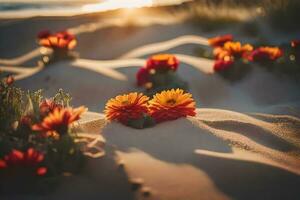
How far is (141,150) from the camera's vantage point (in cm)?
346

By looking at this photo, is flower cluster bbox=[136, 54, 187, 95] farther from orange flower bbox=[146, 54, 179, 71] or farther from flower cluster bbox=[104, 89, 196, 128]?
flower cluster bbox=[104, 89, 196, 128]

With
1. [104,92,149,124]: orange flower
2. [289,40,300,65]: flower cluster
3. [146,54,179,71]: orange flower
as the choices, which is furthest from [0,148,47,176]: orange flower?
[289,40,300,65]: flower cluster

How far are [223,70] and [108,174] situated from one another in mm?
4333

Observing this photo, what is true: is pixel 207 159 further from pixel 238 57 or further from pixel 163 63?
pixel 238 57

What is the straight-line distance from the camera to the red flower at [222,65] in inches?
283

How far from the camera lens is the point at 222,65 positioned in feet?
23.7

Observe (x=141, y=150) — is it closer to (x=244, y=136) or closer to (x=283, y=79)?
(x=244, y=136)

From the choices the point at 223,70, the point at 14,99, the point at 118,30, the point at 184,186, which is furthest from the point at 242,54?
the point at 118,30

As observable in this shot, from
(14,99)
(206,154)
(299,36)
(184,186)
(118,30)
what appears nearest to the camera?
(184,186)

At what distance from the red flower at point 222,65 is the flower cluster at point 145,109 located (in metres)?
3.28

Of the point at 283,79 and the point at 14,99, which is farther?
the point at 283,79

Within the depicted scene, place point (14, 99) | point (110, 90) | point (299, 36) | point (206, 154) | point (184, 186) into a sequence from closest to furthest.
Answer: point (184, 186)
point (206, 154)
point (14, 99)
point (110, 90)
point (299, 36)

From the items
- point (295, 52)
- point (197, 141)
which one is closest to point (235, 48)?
point (295, 52)

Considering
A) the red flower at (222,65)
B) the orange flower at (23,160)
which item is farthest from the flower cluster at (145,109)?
the red flower at (222,65)
